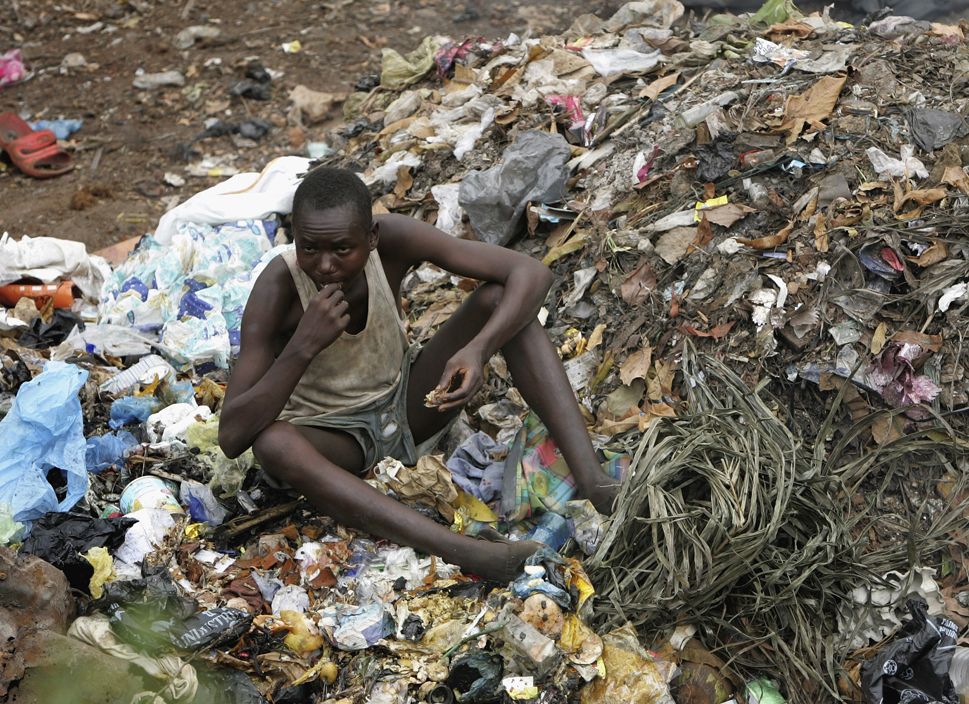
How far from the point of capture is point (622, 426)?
3.11 m

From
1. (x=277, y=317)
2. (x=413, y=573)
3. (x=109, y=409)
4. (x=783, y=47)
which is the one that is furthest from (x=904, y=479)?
(x=109, y=409)

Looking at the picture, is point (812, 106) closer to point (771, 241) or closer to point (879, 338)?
point (771, 241)

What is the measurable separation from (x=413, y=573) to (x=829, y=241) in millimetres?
2028

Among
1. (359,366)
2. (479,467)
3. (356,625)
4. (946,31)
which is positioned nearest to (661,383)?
(479,467)

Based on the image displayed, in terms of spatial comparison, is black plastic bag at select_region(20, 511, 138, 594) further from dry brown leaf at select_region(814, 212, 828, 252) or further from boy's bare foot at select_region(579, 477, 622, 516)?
dry brown leaf at select_region(814, 212, 828, 252)

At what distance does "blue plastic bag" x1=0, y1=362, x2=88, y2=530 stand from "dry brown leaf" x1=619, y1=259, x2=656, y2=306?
2.17 meters

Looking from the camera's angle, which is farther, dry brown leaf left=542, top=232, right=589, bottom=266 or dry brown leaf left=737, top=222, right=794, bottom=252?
dry brown leaf left=542, top=232, right=589, bottom=266

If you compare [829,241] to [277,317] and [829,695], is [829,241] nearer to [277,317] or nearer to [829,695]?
[829,695]

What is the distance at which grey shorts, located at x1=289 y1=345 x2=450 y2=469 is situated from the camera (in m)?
Result: 2.88

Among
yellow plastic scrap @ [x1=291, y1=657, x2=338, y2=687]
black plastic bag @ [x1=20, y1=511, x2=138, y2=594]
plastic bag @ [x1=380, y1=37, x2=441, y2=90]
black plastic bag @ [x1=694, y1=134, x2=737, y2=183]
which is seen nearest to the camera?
yellow plastic scrap @ [x1=291, y1=657, x2=338, y2=687]

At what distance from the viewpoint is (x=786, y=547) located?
2.58m

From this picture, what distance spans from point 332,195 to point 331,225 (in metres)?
0.10

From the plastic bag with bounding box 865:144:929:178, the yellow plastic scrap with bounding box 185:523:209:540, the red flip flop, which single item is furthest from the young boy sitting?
the red flip flop

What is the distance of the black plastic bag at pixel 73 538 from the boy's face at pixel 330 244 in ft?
3.40
